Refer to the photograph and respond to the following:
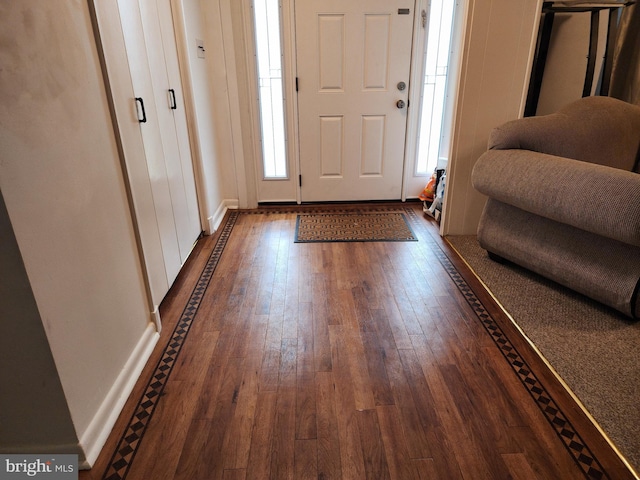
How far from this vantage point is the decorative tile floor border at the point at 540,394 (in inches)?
51.0

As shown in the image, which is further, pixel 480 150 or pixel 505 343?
pixel 480 150

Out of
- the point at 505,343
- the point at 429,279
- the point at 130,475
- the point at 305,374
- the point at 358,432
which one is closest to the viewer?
the point at 130,475

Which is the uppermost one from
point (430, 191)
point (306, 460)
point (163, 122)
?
point (163, 122)

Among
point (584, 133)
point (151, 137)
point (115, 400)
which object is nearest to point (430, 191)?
point (584, 133)

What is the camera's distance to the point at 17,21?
105cm

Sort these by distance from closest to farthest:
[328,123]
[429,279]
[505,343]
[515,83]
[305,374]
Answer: [305,374]
[505,343]
[429,279]
[515,83]
[328,123]

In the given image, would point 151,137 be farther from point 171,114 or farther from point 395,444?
point 395,444

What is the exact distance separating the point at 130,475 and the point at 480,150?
274 cm

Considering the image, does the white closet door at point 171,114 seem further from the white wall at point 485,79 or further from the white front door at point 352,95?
the white wall at point 485,79

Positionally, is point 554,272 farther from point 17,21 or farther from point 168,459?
point 17,21

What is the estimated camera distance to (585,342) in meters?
1.83

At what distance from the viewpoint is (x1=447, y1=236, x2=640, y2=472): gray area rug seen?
1.45 m

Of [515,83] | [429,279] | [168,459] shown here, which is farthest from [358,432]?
[515,83]

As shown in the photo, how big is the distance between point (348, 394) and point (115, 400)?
2.89 ft
